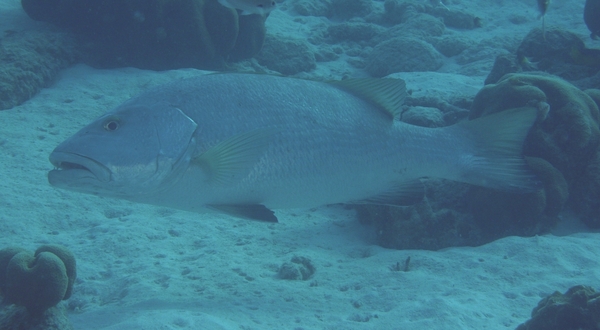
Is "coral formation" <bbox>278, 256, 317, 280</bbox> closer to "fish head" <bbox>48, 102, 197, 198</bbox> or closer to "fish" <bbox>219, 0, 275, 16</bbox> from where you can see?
"fish head" <bbox>48, 102, 197, 198</bbox>

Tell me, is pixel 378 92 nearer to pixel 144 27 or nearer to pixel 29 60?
pixel 29 60

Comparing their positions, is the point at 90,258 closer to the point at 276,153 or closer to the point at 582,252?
the point at 276,153

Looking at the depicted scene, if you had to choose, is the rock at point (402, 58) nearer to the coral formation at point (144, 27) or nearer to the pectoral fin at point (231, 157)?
the coral formation at point (144, 27)

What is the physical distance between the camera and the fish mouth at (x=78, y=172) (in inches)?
93.7

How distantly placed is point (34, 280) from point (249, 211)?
1439mm

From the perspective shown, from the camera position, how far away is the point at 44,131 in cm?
600

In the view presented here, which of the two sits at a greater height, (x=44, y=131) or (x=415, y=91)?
(x=415, y=91)

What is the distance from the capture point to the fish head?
2.39 metres

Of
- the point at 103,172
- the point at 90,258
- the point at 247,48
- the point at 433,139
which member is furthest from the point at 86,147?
the point at 247,48

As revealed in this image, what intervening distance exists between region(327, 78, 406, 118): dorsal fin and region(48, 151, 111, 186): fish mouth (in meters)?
1.85

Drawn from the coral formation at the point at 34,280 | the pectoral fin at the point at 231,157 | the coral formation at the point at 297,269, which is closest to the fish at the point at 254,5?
the coral formation at the point at 297,269

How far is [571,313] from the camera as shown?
8.16ft

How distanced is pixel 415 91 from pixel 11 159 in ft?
20.7

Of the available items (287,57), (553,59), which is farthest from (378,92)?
(287,57)
